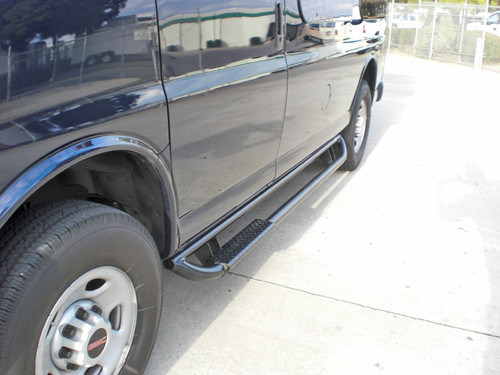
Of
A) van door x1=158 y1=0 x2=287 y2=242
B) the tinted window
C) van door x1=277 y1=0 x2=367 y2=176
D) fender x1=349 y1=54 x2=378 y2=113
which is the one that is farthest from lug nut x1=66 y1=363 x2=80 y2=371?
the tinted window

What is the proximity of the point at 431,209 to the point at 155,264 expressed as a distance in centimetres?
300

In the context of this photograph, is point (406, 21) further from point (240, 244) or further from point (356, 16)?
point (240, 244)

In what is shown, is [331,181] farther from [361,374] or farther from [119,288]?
[119,288]

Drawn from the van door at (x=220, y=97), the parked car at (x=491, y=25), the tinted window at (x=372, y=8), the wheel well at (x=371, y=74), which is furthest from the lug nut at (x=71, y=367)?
the parked car at (x=491, y=25)

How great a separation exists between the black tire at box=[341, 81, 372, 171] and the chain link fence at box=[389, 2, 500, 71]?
419 inches

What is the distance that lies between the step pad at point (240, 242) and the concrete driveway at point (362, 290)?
398 millimetres

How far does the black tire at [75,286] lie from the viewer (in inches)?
64.3

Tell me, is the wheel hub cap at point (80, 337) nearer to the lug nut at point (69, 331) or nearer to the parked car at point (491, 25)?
the lug nut at point (69, 331)

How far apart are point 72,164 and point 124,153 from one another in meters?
0.40

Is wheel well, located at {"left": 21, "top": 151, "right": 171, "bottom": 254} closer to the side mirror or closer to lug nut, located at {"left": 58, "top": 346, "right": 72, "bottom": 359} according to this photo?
lug nut, located at {"left": 58, "top": 346, "right": 72, "bottom": 359}

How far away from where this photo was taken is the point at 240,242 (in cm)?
290

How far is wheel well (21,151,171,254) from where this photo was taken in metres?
2.15

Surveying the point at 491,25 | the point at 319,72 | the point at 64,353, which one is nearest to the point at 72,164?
the point at 64,353

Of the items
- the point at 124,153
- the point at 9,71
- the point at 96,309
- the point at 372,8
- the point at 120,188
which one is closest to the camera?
the point at 9,71
